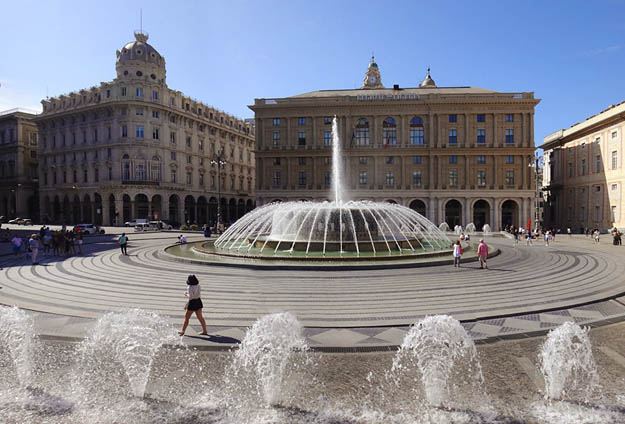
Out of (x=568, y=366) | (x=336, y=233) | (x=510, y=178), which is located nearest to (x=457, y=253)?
(x=336, y=233)

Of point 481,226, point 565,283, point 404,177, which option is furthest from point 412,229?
point 481,226

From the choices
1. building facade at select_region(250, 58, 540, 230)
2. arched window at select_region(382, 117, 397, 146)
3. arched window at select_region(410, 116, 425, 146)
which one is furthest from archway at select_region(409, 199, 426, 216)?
arched window at select_region(382, 117, 397, 146)

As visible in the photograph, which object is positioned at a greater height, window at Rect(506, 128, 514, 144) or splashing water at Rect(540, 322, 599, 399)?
window at Rect(506, 128, 514, 144)

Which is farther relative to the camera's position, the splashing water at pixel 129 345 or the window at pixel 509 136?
the window at pixel 509 136

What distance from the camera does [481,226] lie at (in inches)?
2037

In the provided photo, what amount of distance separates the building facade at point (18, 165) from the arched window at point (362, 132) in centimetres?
6182

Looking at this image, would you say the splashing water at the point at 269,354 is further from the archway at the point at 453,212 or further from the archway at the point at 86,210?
the archway at the point at 86,210

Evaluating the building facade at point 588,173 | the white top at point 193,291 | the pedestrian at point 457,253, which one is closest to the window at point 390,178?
the building facade at point 588,173

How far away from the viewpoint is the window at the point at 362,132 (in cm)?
5291

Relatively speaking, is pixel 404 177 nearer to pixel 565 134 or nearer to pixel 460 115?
pixel 460 115

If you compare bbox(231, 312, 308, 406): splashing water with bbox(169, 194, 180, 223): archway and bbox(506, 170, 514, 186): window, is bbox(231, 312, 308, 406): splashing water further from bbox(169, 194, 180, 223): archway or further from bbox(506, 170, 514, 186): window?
bbox(169, 194, 180, 223): archway

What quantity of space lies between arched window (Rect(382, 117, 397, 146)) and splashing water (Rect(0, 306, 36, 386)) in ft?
166

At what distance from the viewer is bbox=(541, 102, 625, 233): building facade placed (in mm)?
41938

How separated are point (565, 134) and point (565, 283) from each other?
54293 millimetres
